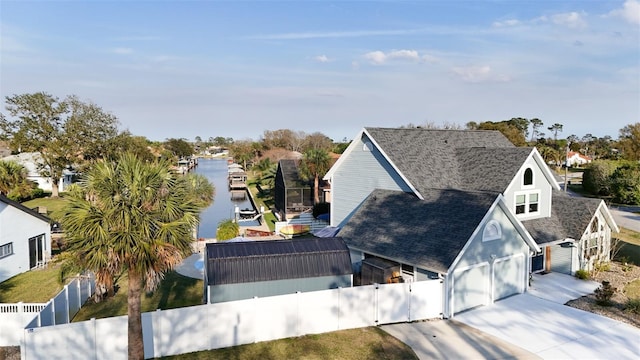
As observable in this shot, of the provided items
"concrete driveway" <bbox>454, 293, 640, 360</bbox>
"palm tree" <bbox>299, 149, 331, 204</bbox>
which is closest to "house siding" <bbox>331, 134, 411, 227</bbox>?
"concrete driveway" <bbox>454, 293, 640, 360</bbox>

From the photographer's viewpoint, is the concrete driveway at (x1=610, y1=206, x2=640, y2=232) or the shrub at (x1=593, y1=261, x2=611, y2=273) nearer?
the shrub at (x1=593, y1=261, x2=611, y2=273)

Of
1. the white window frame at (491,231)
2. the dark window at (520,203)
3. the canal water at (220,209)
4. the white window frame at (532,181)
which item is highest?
the white window frame at (532,181)

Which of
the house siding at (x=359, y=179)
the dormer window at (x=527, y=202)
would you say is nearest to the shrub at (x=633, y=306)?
the dormer window at (x=527, y=202)

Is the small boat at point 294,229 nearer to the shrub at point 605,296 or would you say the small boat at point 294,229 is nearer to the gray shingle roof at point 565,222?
the gray shingle roof at point 565,222

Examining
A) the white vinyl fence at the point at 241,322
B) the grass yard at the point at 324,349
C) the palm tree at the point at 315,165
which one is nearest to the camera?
the white vinyl fence at the point at 241,322

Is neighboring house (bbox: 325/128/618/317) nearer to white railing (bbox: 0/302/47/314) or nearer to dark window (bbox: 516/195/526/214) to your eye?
dark window (bbox: 516/195/526/214)

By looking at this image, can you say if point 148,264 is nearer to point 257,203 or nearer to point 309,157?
point 309,157
